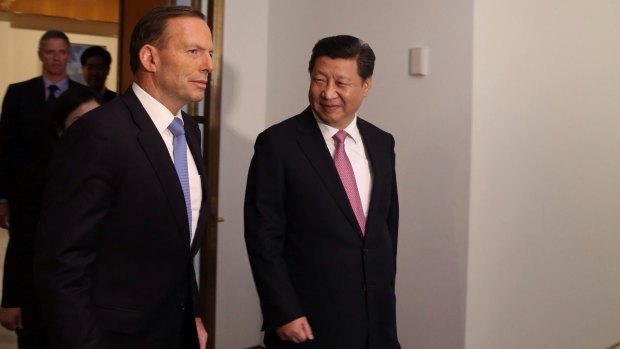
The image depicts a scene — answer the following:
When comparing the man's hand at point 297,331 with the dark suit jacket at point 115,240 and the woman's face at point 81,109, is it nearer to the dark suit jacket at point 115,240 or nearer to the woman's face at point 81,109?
the dark suit jacket at point 115,240

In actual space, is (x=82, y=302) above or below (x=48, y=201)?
below

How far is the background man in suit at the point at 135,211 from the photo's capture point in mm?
1460

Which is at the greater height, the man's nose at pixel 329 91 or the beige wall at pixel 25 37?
the beige wall at pixel 25 37

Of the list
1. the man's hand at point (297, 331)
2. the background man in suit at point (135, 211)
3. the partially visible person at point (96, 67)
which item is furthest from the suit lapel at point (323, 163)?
the partially visible person at point (96, 67)

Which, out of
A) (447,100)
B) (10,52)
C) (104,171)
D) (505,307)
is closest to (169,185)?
(104,171)

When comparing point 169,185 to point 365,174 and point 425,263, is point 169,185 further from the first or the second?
point 425,263

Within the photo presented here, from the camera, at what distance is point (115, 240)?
1543mm

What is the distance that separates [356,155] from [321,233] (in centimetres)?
30

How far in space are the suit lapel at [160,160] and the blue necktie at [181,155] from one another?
0.06 metres

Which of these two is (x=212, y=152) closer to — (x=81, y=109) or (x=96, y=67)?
(x=96, y=67)

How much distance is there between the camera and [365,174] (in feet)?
7.16

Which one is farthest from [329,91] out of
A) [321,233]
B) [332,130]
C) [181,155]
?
[181,155]

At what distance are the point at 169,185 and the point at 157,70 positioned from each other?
0.29 m

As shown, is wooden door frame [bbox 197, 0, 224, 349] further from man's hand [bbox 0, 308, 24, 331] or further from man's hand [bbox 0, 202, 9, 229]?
man's hand [bbox 0, 308, 24, 331]
